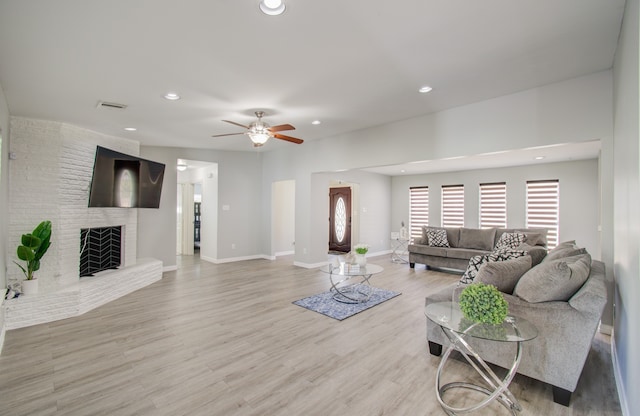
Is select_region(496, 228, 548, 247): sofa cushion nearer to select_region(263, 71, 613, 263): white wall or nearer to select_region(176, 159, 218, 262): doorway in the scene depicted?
select_region(263, 71, 613, 263): white wall

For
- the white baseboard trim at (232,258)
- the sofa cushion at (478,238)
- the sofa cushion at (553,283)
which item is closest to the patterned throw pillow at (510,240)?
the sofa cushion at (478,238)

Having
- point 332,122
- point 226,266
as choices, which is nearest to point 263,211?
point 226,266

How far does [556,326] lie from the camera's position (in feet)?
7.14

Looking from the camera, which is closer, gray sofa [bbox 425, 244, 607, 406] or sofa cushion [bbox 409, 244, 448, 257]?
gray sofa [bbox 425, 244, 607, 406]

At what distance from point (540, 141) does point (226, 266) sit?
623 centimetres

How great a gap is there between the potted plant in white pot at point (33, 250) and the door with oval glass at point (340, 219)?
22.6 ft

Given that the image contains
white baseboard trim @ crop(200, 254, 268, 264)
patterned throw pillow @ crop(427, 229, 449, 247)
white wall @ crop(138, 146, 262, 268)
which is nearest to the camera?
white wall @ crop(138, 146, 262, 268)

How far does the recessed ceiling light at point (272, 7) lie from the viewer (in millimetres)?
2031

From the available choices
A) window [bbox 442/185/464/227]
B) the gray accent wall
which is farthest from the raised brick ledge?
window [bbox 442/185/464/227]

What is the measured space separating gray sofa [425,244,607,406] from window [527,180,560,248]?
17.5 feet

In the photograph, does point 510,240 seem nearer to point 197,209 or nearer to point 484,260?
point 484,260

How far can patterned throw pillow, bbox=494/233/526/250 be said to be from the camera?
6207 mm

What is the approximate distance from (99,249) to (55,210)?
1.01 metres

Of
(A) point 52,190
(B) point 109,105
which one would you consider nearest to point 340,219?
(B) point 109,105
